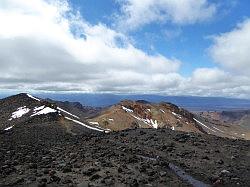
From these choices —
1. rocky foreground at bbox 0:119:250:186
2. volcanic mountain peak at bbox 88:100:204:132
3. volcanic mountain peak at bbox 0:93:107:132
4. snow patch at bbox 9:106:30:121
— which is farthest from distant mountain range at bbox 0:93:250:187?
volcanic mountain peak at bbox 88:100:204:132

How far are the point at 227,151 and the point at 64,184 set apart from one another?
81.4ft

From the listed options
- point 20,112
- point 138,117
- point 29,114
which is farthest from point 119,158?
point 138,117

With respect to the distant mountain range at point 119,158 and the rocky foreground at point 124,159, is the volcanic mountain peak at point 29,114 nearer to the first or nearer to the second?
the distant mountain range at point 119,158

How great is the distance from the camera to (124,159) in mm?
42531

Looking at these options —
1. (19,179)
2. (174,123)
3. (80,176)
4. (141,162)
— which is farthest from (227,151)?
(174,123)

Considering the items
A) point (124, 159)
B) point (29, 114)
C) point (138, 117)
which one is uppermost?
point (29, 114)

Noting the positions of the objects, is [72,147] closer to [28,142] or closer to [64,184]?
[28,142]

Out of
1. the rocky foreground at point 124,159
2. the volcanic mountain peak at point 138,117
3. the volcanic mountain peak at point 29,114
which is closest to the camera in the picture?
the rocky foreground at point 124,159

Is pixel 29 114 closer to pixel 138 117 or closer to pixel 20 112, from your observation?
pixel 20 112

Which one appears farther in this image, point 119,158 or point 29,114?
point 29,114

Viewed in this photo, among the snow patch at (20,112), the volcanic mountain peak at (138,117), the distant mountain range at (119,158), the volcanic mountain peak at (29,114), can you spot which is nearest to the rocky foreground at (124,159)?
the distant mountain range at (119,158)

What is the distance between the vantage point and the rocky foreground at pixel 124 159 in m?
35.2

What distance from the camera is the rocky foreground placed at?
35.2 m

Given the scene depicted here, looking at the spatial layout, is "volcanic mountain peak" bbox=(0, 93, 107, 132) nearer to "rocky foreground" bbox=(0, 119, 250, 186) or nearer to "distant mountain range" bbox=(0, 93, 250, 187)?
"distant mountain range" bbox=(0, 93, 250, 187)
